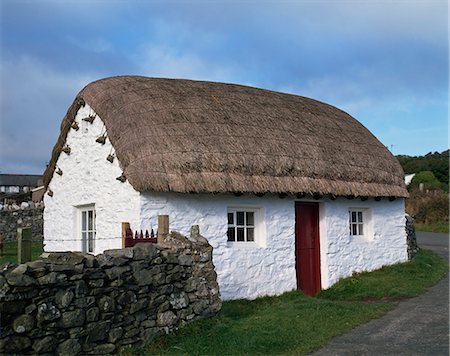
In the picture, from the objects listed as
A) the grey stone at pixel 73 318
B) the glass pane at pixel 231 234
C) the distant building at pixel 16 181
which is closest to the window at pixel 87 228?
the glass pane at pixel 231 234

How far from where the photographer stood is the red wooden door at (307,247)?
1188 cm

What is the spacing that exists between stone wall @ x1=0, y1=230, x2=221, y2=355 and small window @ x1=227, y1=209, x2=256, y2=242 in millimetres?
2865

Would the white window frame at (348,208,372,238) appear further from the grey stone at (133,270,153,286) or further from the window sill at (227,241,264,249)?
the grey stone at (133,270,153,286)

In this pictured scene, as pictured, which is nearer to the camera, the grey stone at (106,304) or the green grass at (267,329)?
the grey stone at (106,304)

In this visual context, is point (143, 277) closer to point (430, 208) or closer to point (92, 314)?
point (92, 314)

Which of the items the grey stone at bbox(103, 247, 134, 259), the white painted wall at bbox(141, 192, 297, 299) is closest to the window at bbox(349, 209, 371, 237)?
the white painted wall at bbox(141, 192, 297, 299)

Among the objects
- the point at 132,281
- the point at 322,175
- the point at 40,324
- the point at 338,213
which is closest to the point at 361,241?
the point at 338,213

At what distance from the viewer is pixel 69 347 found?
6012 millimetres

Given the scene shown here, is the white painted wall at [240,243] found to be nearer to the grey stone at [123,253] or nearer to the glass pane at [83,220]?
the grey stone at [123,253]

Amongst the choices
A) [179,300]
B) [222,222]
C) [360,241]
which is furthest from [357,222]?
[179,300]

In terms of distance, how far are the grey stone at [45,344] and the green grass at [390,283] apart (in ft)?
22.4

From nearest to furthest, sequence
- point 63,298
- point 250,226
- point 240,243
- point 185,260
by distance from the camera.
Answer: point 63,298
point 185,260
point 240,243
point 250,226

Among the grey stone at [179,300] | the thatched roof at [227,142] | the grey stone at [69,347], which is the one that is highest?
the thatched roof at [227,142]

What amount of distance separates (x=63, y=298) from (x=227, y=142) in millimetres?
5571
